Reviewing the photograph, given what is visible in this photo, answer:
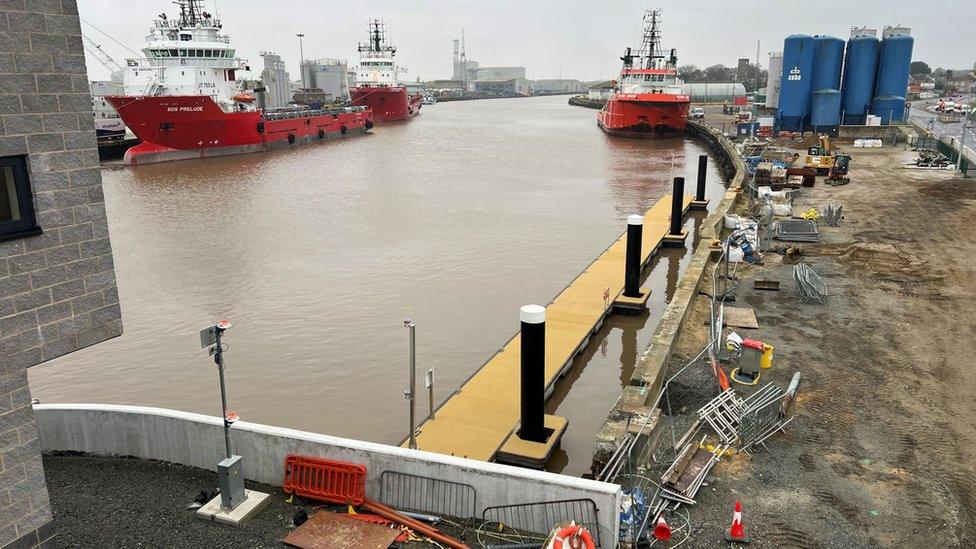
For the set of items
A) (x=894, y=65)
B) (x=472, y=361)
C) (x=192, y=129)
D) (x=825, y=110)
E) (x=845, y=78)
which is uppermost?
(x=894, y=65)

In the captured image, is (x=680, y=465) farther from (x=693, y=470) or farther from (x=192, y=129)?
(x=192, y=129)

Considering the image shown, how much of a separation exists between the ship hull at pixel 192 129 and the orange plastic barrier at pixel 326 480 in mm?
46915

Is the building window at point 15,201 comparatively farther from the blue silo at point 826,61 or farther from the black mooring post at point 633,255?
the blue silo at point 826,61

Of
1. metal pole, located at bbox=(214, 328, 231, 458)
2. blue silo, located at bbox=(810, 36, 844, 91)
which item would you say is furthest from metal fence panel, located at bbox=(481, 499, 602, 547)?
blue silo, located at bbox=(810, 36, 844, 91)

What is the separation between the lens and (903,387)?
11.0 meters

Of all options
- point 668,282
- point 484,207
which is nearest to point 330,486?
point 668,282

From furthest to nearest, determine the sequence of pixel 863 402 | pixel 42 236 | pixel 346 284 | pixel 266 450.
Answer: pixel 346 284 → pixel 863 402 → pixel 266 450 → pixel 42 236

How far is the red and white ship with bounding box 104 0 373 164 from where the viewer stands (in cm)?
4875

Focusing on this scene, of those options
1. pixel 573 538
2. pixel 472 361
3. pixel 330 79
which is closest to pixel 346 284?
pixel 472 361

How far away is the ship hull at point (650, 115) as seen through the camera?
64062mm

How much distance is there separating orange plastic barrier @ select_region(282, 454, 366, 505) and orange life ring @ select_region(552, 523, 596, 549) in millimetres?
2459

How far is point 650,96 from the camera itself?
210 ft

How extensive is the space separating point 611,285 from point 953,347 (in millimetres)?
8085

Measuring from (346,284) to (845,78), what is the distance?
46.0 metres
